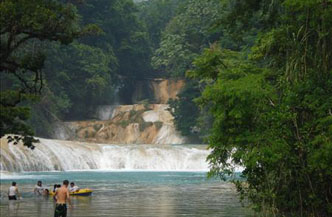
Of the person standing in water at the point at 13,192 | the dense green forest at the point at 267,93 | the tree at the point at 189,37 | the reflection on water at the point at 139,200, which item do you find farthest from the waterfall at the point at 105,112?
the dense green forest at the point at 267,93

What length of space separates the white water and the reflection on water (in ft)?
34.1

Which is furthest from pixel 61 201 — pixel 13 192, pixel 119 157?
pixel 119 157

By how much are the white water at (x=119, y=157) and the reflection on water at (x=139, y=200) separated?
1040 centimetres

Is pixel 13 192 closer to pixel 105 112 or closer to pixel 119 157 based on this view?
pixel 119 157

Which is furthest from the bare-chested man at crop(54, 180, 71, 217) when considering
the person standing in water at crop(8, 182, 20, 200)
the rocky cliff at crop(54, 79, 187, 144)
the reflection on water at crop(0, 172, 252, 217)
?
the rocky cliff at crop(54, 79, 187, 144)

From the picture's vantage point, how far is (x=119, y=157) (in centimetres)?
5481

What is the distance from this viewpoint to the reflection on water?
22.2m

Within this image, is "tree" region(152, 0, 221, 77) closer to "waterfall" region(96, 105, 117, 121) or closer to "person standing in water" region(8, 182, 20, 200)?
"waterfall" region(96, 105, 117, 121)

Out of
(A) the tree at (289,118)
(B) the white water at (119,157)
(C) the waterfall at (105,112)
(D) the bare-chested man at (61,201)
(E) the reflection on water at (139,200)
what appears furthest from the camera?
(C) the waterfall at (105,112)

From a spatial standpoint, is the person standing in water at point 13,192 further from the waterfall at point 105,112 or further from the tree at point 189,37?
the waterfall at point 105,112

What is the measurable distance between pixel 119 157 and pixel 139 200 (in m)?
28.1

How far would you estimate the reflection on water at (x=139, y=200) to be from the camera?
22203 millimetres

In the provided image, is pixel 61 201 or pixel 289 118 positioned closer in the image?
pixel 289 118

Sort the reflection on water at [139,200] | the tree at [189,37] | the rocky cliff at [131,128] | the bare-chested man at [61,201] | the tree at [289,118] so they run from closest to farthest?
1. the tree at [289,118]
2. the bare-chested man at [61,201]
3. the reflection on water at [139,200]
4. the rocky cliff at [131,128]
5. the tree at [189,37]
